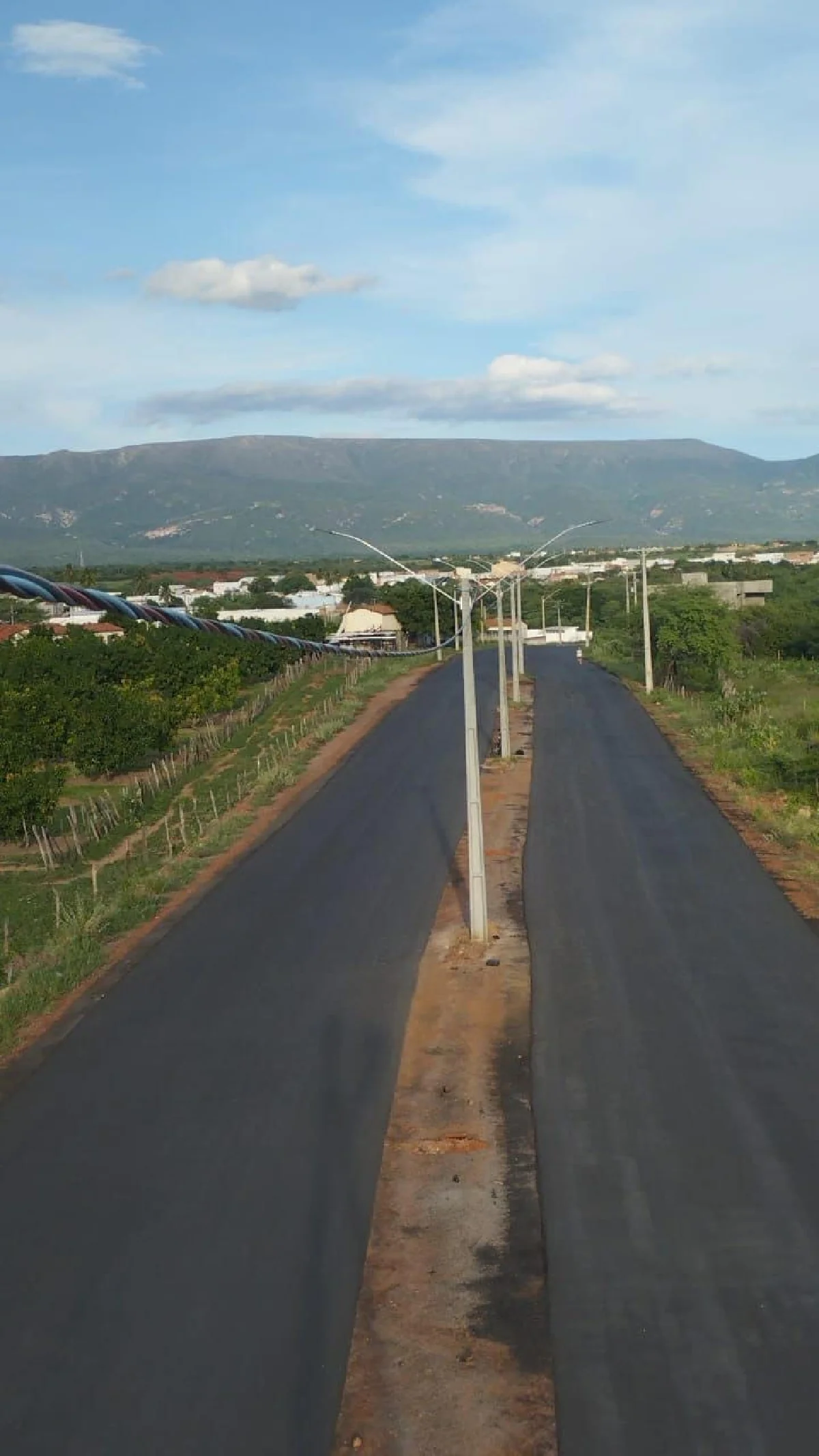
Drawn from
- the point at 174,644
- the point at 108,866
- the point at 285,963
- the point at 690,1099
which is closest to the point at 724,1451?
the point at 690,1099

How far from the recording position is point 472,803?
22.2 m

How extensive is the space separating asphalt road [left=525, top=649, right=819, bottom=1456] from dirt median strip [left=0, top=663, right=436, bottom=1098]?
18.2ft

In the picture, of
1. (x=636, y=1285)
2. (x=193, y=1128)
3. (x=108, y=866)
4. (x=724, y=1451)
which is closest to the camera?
(x=724, y=1451)

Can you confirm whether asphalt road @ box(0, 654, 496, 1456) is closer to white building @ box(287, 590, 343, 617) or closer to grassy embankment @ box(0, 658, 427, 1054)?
grassy embankment @ box(0, 658, 427, 1054)

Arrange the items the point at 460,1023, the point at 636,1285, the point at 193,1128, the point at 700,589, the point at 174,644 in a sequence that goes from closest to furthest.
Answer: the point at 636,1285
the point at 193,1128
the point at 460,1023
the point at 174,644
the point at 700,589

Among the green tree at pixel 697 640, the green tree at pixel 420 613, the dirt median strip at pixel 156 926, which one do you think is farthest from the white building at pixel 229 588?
the dirt median strip at pixel 156 926

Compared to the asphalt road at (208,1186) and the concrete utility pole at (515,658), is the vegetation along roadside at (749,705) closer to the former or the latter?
the concrete utility pole at (515,658)

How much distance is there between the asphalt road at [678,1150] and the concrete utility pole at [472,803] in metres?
0.86

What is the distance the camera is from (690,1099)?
14773 millimetres

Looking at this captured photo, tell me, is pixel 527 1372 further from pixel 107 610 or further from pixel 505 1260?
pixel 107 610

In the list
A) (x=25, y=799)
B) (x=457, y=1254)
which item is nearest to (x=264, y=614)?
(x=25, y=799)

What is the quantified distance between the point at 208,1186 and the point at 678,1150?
13.2 ft

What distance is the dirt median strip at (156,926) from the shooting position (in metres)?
17.6

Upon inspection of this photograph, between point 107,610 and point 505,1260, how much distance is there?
19.0ft
